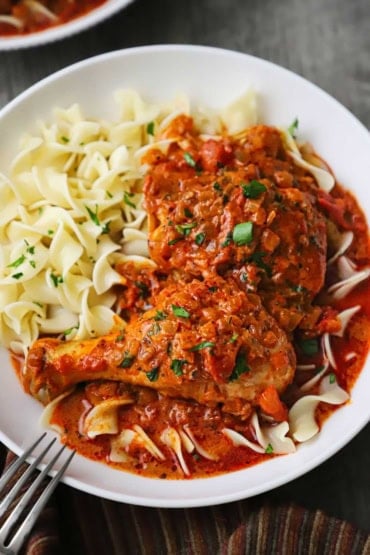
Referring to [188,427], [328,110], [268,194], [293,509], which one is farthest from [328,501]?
[328,110]

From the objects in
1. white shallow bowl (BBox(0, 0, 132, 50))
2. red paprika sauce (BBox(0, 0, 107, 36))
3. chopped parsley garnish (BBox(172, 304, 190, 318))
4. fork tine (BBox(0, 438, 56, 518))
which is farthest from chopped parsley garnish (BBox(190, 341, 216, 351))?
red paprika sauce (BBox(0, 0, 107, 36))

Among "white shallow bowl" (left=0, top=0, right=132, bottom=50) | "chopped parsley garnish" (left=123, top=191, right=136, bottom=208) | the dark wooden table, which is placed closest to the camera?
"chopped parsley garnish" (left=123, top=191, right=136, bottom=208)

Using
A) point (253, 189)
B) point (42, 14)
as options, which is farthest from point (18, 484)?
point (42, 14)

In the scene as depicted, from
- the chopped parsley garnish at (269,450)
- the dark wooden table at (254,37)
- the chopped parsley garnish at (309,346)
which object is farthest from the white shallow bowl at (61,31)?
the chopped parsley garnish at (269,450)

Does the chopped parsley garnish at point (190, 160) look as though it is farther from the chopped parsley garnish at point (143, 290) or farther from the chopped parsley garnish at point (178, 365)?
the chopped parsley garnish at point (178, 365)

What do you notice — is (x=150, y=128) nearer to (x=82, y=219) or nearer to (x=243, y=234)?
(x=82, y=219)

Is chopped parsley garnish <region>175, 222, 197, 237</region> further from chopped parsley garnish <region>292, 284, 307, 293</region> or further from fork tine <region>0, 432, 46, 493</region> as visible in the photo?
fork tine <region>0, 432, 46, 493</region>
